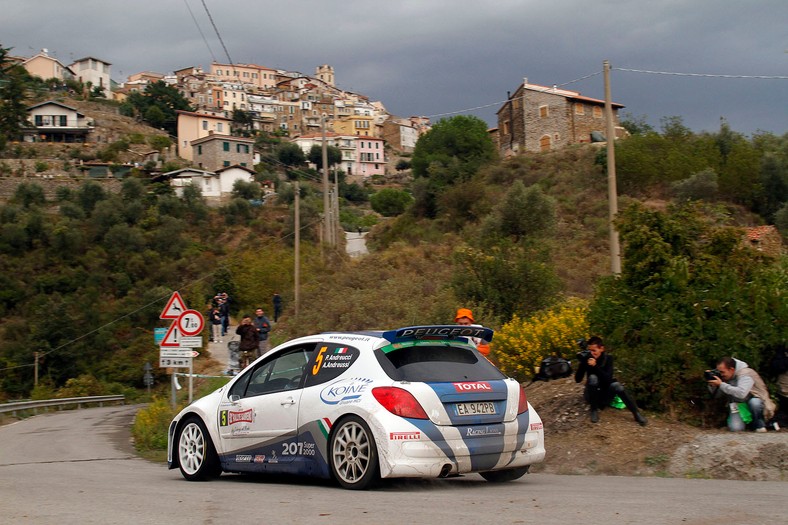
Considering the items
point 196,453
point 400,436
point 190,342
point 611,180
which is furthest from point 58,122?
point 400,436

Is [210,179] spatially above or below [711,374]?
above

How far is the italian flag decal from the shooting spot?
314 inches

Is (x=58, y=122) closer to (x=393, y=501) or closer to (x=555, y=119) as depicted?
(x=555, y=119)

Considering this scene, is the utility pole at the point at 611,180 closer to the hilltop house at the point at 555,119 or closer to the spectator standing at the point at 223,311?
the spectator standing at the point at 223,311

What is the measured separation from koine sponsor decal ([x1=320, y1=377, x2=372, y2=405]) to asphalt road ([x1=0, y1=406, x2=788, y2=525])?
2.83 feet

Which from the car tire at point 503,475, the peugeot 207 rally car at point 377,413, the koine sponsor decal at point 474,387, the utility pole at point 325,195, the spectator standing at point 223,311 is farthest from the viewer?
the utility pole at point 325,195

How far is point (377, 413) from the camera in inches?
295

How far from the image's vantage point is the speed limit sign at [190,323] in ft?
60.2

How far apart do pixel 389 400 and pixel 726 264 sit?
6.35 meters

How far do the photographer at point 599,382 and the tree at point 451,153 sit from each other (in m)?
58.8

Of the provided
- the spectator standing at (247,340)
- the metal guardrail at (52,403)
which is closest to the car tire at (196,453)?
the spectator standing at (247,340)

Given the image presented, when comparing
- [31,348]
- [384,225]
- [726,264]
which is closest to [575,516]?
[726,264]

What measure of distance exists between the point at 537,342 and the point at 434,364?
228 inches

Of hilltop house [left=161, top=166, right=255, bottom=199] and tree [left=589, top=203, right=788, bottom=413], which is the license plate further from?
hilltop house [left=161, top=166, right=255, bottom=199]
